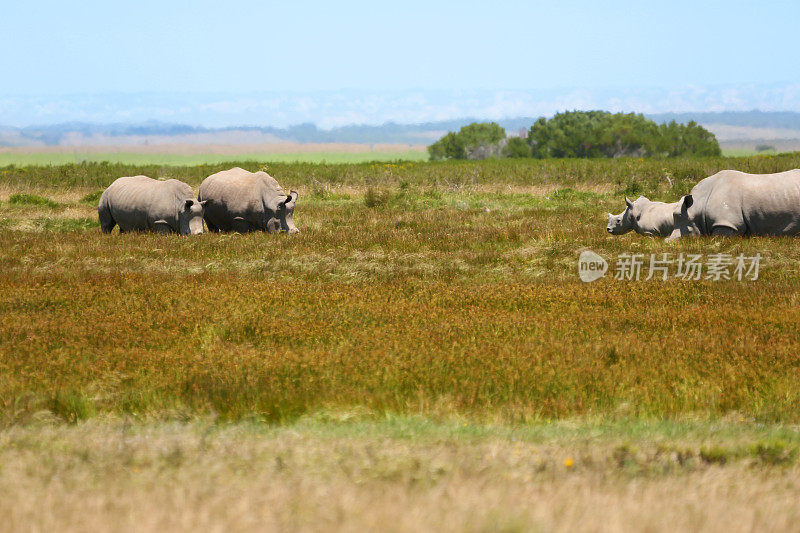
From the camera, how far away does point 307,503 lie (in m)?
3.70

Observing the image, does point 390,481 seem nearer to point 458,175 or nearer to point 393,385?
point 393,385

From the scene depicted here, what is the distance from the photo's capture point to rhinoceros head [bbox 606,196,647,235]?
A: 66.0ft

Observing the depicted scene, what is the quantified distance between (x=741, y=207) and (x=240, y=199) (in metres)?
12.9

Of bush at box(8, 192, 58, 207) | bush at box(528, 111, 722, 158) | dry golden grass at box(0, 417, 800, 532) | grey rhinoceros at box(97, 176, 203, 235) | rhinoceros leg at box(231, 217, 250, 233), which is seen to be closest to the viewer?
dry golden grass at box(0, 417, 800, 532)

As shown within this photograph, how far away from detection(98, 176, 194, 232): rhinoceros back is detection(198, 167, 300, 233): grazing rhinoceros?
2.68 ft

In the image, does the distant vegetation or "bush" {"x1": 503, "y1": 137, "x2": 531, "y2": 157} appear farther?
"bush" {"x1": 503, "y1": 137, "x2": 531, "y2": 157}

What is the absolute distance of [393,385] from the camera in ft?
25.8

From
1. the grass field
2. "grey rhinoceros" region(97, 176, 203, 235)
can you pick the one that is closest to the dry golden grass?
the grass field

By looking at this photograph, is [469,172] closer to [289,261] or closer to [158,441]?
[289,261]

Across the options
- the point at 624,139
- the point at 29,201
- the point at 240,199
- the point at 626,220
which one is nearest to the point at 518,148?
the point at 624,139

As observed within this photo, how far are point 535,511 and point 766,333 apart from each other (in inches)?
290

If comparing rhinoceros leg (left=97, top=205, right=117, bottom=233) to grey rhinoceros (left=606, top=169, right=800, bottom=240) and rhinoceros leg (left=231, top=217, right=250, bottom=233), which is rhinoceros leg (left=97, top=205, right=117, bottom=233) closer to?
rhinoceros leg (left=231, top=217, right=250, bottom=233)

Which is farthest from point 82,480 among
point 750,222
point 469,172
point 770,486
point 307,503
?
point 469,172

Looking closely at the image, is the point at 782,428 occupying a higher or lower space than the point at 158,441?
lower
